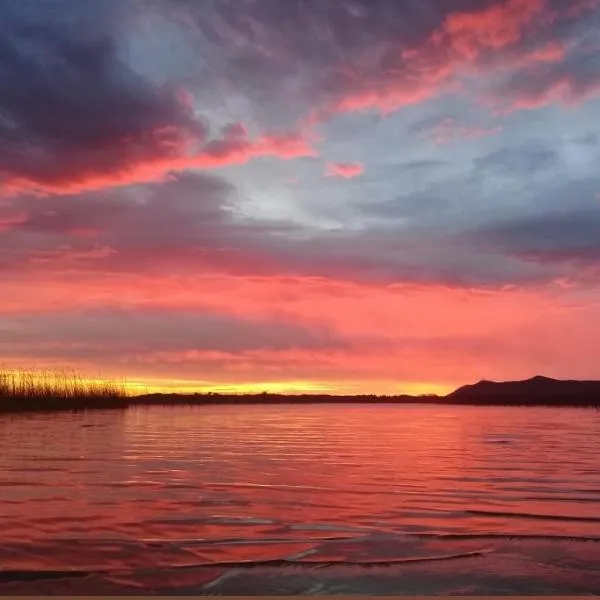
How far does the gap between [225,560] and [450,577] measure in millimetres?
1247

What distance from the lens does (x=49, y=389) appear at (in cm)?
2700

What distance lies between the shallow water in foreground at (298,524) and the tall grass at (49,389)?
47.9 ft

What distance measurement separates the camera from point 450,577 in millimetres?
4094

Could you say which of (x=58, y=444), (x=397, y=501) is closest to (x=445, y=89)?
(x=397, y=501)

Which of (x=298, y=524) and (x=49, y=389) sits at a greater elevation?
(x=49, y=389)

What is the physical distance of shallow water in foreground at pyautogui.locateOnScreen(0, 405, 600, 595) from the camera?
4047mm

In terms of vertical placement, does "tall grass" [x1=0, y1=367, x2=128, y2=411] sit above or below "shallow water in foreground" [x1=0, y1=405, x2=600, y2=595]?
above

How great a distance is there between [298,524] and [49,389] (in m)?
23.0

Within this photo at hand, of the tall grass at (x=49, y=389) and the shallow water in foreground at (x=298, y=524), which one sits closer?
the shallow water in foreground at (x=298, y=524)

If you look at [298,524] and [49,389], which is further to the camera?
[49,389]

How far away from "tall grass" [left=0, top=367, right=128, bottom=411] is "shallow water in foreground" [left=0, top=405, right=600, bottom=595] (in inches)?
574

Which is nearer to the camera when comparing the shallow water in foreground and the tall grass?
the shallow water in foreground

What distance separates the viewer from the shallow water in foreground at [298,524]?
405 centimetres

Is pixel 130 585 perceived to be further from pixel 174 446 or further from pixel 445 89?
pixel 174 446
